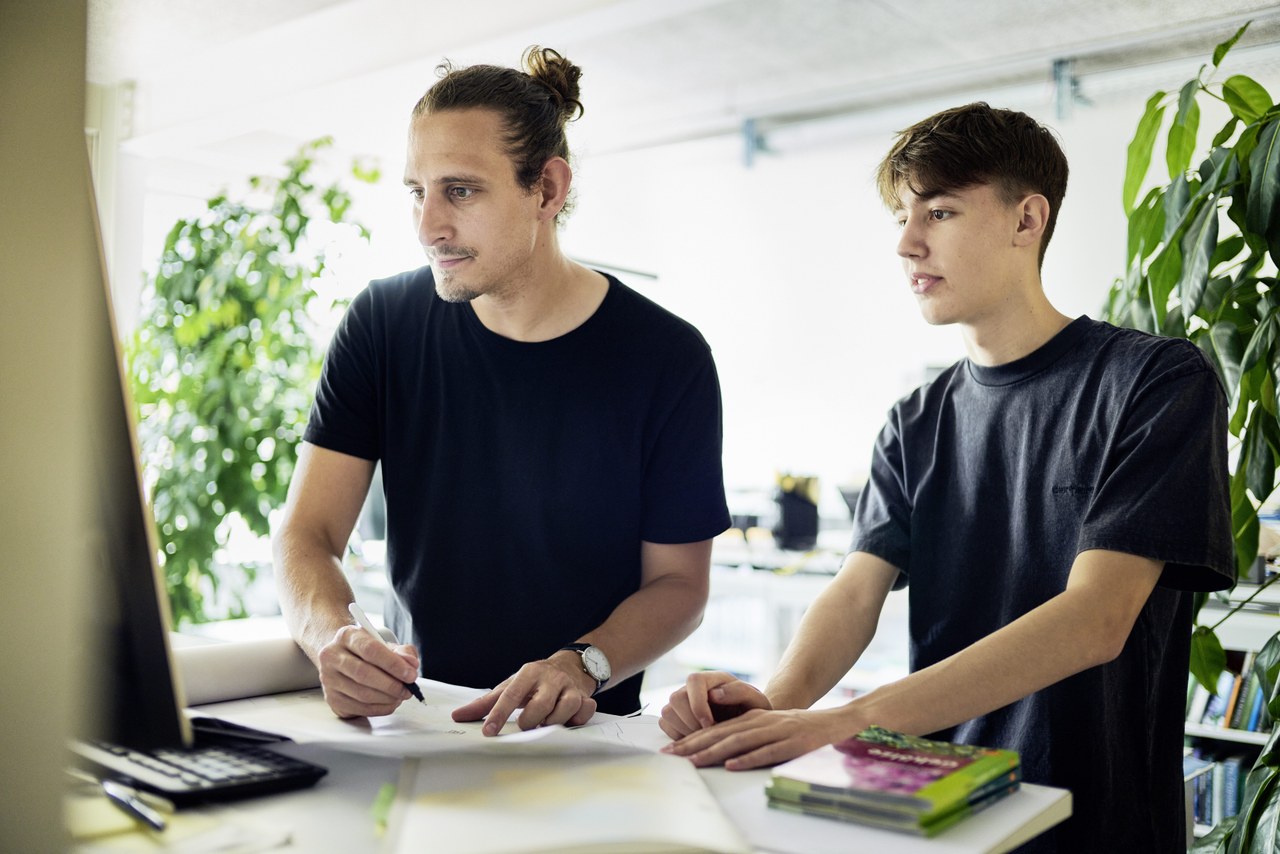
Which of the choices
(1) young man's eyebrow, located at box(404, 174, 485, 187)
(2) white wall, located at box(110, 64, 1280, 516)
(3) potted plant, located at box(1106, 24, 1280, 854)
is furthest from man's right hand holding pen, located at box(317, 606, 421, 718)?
(2) white wall, located at box(110, 64, 1280, 516)

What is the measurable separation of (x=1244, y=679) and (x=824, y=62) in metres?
3.25

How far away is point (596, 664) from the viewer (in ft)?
4.29

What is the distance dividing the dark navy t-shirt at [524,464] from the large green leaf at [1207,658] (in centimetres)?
106

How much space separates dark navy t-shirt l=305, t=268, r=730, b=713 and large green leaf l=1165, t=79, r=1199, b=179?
106 centimetres

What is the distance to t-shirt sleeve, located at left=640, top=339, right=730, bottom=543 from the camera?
5.11 feet

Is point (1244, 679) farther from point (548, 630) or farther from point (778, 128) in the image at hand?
point (778, 128)

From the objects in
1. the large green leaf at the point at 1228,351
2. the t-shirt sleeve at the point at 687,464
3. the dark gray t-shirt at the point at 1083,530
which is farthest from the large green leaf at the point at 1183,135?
the t-shirt sleeve at the point at 687,464

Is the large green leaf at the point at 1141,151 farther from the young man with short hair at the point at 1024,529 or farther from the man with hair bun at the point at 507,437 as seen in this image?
the man with hair bun at the point at 507,437

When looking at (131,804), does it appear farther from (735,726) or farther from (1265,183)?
(1265,183)

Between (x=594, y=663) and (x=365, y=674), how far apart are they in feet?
1.03

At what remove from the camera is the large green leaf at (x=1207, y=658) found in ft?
6.64

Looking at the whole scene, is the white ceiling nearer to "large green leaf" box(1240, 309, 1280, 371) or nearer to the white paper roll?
"large green leaf" box(1240, 309, 1280, 371)

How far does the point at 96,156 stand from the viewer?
4969mm

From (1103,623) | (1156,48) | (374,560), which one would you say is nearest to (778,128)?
(1156,48)
